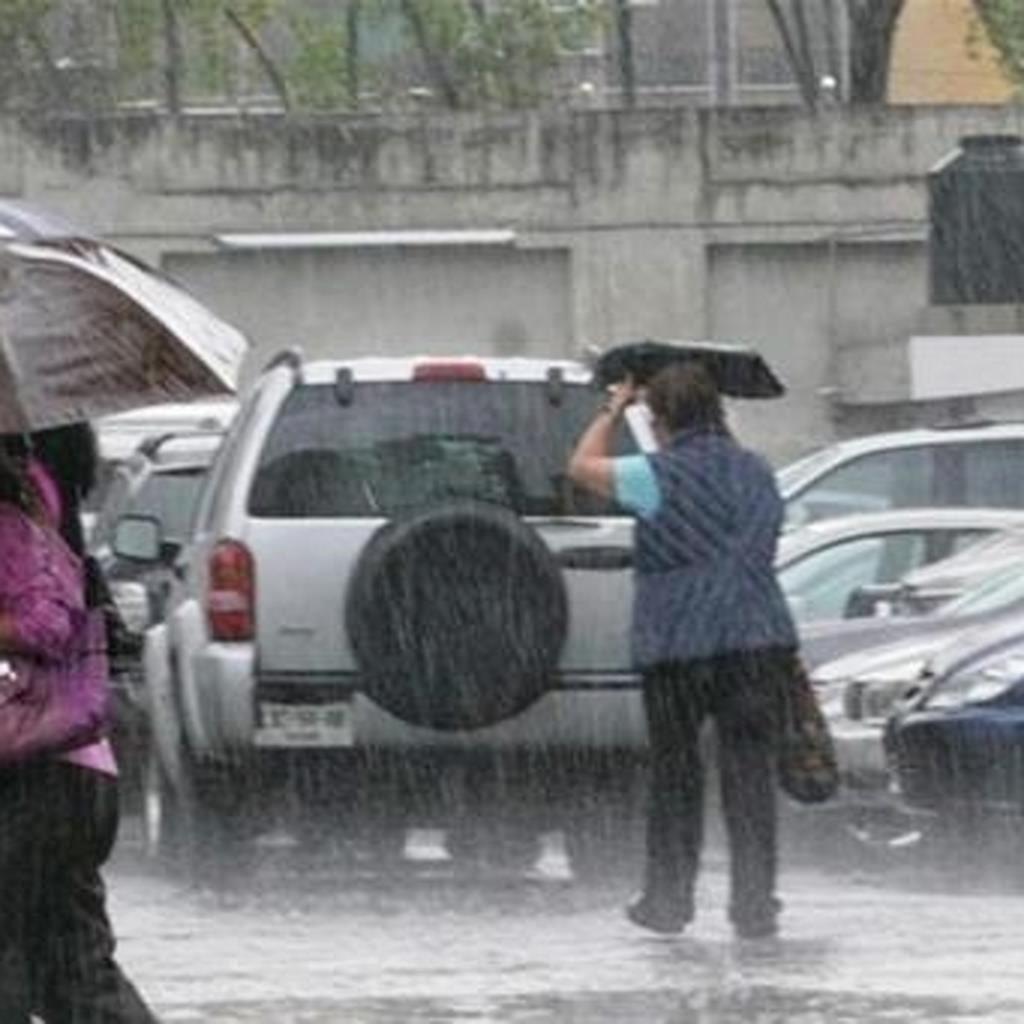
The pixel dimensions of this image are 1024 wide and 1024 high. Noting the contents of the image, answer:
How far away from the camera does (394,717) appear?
15984mm

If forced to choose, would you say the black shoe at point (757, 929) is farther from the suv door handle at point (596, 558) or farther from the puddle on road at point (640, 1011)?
the suv door handle at point (596, 558)

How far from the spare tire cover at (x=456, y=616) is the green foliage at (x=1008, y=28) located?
36.3 metres

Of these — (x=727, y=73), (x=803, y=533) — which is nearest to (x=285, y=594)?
(x=803, y=533)

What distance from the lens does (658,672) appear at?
45.9ft

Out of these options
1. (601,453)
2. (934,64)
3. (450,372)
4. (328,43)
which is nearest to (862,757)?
(450,372)

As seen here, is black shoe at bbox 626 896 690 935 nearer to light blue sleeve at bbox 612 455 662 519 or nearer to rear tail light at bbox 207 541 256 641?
light blue sleeve at bbox 612 455 662 519

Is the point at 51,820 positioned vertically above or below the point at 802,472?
above

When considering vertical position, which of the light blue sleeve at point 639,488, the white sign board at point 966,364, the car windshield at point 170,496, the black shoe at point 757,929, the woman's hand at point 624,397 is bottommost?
the white sign board at point 966,364

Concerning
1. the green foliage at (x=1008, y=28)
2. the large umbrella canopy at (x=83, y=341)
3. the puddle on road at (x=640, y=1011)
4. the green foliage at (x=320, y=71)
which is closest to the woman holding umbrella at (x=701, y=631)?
the puddle on road at (x=640, y=1011)

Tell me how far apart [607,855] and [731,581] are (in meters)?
3.11

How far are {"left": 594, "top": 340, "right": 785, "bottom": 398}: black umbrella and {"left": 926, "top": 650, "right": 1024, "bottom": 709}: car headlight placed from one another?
8.28ft

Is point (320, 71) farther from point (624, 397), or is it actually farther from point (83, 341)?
point (83, 341)

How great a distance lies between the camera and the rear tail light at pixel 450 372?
54.9 ft

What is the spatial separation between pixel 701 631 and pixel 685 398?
27.1 inches
